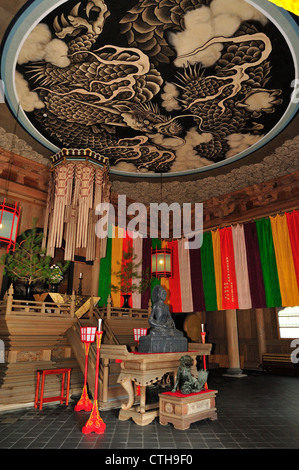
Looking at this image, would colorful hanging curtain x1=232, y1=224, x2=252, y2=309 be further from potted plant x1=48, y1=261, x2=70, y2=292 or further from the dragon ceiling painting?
potted plant x1=48, y1=261, x2=70, y2=292

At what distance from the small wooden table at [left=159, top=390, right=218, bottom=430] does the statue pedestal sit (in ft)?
1.94

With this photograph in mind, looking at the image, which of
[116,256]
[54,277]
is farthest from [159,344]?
[116,256]

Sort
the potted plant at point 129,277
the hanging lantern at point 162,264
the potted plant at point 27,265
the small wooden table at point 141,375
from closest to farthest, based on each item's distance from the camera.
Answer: the small wooden table at point 141,375 → the potted plant at point 27,265 → the hanging lantern at point 162,264 → the potted plant at point 129,277

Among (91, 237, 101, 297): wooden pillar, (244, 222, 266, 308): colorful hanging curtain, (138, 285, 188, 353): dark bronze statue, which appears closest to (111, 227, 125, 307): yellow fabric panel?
(91, 237, 101, 297): wooden pillar

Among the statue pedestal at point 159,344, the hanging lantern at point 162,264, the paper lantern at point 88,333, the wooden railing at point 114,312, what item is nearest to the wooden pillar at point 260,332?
the hanging lantern at point 162,264

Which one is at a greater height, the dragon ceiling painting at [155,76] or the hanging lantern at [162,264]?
the dragon ceiling painting at [155,76]

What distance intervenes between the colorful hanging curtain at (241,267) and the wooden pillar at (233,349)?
70cm

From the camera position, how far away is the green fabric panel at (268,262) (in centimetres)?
719

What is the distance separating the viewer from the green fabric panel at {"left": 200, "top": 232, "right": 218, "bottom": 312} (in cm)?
831

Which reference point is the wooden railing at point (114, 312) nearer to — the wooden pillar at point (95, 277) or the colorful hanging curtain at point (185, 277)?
the wooden pillar at point (95, 277)

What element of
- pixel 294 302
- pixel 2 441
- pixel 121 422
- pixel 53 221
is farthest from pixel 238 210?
pixel 2 441

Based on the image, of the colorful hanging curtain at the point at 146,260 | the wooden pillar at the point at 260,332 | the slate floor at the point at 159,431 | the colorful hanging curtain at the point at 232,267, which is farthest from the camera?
the wooden pillar at the point at 260,332

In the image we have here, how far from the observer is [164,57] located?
4.29 meters

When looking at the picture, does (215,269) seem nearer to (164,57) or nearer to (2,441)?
(164,57)
